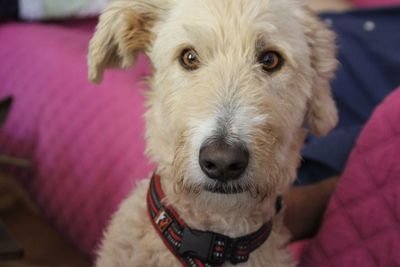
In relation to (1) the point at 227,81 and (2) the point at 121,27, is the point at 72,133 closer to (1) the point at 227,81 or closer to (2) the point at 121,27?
(2) the point at 121,27

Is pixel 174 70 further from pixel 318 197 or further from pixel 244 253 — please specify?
pixel 318 197

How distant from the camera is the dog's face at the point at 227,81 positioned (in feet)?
3.11

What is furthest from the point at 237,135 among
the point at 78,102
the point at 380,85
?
the point at 380,85

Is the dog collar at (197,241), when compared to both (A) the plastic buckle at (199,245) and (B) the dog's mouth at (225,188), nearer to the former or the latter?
(A) the plastic buckle at (199,245)

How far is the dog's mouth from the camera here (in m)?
0.97

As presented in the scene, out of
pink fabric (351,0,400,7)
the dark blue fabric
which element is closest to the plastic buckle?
the dark blue fabric

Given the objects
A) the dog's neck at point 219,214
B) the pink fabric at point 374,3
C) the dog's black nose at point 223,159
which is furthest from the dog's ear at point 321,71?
the pink fabric at point 374,3

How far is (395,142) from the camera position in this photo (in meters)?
1.28

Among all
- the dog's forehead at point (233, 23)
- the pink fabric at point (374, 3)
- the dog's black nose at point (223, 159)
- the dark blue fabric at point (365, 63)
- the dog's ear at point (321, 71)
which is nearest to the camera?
the dog's black nose at point (223, 159)

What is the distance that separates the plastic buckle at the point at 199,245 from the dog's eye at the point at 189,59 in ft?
1.17

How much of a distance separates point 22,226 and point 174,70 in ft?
2.69

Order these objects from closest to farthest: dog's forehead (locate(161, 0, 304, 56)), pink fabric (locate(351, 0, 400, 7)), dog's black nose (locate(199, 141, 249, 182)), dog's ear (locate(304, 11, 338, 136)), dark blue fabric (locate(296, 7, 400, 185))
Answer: dog's black nose (locate(199, 141, 249, 182)) < dog's forehead (locate(161, 0, 304, 56)) < dog's ear (locate(304, 11, 338, 136)) < dark blue fabric (locate(296, 7, 400, 185)) < pink fabric (locate(351, 0, 400, 7))

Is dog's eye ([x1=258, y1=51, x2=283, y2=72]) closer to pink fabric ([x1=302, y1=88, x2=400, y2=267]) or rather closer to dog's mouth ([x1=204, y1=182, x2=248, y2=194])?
dog's mouth ([x1=204, y1=182, x2=248, y2=194])

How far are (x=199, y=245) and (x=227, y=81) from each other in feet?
1.16
